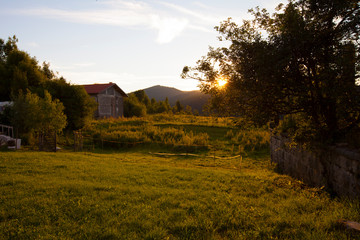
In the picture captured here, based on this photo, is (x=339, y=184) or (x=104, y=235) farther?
(x=339, y=184)

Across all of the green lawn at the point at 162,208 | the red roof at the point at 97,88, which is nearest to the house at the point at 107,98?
the red roof at the point at 97,88

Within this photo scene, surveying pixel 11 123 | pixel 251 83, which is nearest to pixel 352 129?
pixel 251 83

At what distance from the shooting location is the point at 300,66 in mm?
7809

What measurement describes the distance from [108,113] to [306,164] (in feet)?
132

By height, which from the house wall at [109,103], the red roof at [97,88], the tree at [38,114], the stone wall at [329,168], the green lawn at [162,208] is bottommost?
the green lawn at [162,208]

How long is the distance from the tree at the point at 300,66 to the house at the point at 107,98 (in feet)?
124

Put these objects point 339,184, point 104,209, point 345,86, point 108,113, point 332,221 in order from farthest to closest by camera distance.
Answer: point 108,113 < point 339,184 < point 345,86 < point 104,209 < point 332,221

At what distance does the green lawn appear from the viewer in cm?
464

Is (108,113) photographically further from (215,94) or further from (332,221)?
(332,221)

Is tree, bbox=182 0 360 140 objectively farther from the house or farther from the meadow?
the house

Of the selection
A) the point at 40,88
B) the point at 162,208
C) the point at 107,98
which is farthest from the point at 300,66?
the point at 107,98

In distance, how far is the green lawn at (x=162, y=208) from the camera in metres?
4.64

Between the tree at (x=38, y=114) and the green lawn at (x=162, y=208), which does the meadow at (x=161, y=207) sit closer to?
the green lawn at (x=162, y=208)

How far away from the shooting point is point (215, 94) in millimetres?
9586
